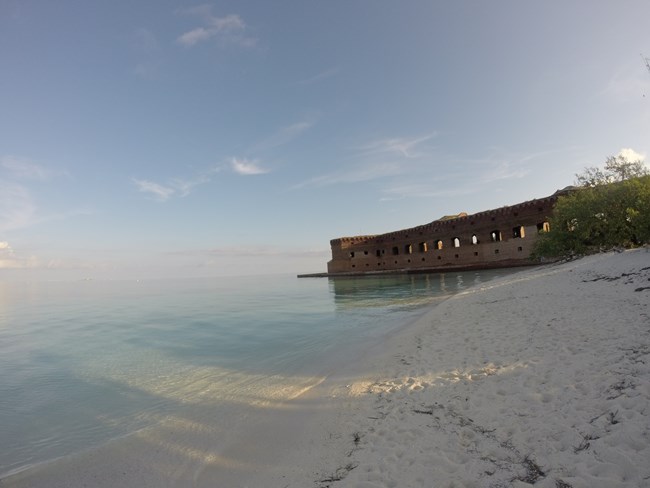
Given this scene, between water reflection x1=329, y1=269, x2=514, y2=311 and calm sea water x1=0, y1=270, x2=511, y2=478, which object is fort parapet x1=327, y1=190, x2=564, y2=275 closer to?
water reflection x1=329, y1=269, x2=514, y2=311

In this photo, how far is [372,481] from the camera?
114 inches

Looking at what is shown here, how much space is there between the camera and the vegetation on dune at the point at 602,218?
17625 mm

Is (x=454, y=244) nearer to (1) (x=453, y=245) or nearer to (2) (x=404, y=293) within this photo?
(1) (x=453, y=245)

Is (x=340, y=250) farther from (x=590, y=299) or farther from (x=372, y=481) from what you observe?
(x=372, y=481)

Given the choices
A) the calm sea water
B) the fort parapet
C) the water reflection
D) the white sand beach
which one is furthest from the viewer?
the fort parapet

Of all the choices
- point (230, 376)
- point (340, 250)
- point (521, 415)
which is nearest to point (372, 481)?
point (521, 415)

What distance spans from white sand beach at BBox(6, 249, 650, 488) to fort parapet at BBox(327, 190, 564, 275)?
28.5 metres

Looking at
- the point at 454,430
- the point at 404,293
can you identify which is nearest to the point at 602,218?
the point at 404,293

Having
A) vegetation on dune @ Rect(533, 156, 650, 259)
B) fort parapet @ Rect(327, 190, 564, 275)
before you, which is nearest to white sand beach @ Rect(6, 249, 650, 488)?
vegetation on dune @ Rect(533, 156, 650, 259)

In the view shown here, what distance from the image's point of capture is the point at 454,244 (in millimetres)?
42719

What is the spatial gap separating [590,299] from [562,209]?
16.5 metres

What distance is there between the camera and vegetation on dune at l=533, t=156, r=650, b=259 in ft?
57.8

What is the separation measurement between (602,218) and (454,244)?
A: 22.9 metres

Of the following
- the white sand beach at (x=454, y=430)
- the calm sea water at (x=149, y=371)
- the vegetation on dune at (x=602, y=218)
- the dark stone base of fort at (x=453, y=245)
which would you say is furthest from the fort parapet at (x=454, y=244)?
the white sand beach at (x=454, y=430)
